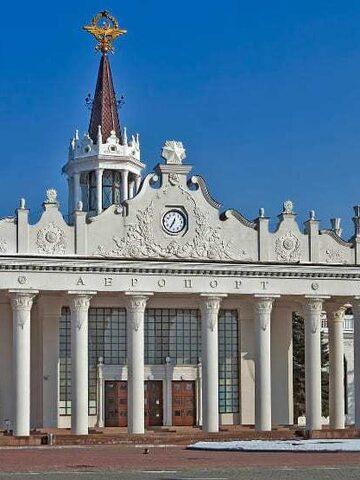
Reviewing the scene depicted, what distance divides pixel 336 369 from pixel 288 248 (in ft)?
22.1

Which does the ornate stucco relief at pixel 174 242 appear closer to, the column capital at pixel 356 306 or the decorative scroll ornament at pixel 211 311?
the decorative scroll ornament at pixel 211 311

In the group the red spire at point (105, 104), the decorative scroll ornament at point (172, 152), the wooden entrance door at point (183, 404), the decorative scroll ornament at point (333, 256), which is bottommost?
the wooden entrance door at point (183, 404)

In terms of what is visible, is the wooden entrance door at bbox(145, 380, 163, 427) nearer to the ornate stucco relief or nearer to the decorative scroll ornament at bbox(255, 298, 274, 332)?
the decorative scroll ornament at bbox(255, 298, 274, 332)

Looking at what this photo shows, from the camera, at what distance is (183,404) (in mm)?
64062

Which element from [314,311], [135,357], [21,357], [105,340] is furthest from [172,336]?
[21,357]

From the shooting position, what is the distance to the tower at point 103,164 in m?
72.9

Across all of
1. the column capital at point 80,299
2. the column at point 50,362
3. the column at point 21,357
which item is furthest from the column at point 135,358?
the column at point 50,362

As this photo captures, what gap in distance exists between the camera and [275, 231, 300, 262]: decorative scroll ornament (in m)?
61.1

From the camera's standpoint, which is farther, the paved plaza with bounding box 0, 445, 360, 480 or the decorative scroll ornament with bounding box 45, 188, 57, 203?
the decorative scroll ornament with bounding box 45, 188, 57, 203

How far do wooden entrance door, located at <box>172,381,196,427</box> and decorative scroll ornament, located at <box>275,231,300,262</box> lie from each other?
26.9 ft

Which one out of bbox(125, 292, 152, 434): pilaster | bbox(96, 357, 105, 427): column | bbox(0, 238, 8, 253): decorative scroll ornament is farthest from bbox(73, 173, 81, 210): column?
bbox(125, 292, 152, 434): pilaster

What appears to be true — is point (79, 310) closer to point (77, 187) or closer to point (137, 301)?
point (137, 301)

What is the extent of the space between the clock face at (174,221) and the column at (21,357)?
23.1ft

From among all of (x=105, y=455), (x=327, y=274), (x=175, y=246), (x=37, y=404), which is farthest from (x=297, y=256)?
(x=105, y=455)
